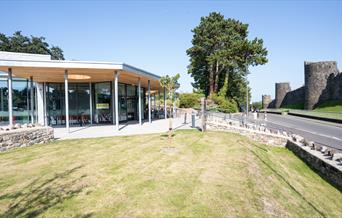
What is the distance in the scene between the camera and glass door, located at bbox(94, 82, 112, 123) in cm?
1909

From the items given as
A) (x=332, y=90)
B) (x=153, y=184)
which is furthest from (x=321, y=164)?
(x=332, y=90)

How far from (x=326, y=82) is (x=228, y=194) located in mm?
40752

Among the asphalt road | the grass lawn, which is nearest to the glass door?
the grass lawn

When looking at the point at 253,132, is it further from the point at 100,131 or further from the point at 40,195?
the point at 40,195

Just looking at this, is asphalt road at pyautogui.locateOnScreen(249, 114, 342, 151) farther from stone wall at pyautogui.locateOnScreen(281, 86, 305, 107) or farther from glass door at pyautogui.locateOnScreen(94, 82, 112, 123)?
stone wall at pyautogui.locateOnScreen(281, 86, 305, 107)

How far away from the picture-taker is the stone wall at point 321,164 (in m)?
7.34

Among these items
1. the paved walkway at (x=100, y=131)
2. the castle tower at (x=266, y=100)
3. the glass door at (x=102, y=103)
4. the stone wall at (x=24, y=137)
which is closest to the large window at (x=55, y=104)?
the glass door at (x=102, y=103)

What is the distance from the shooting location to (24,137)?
941 cm

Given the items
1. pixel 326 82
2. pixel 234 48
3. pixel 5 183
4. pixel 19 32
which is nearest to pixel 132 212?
pixel 5 183

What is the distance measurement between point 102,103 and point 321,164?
16.2 metres

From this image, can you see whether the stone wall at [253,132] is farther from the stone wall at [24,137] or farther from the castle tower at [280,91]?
the castle tower at [280,91]

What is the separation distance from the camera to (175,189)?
4934mm

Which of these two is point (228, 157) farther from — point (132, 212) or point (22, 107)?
point (22, 107)

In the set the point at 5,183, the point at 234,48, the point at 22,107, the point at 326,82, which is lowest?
the point at 5,183
